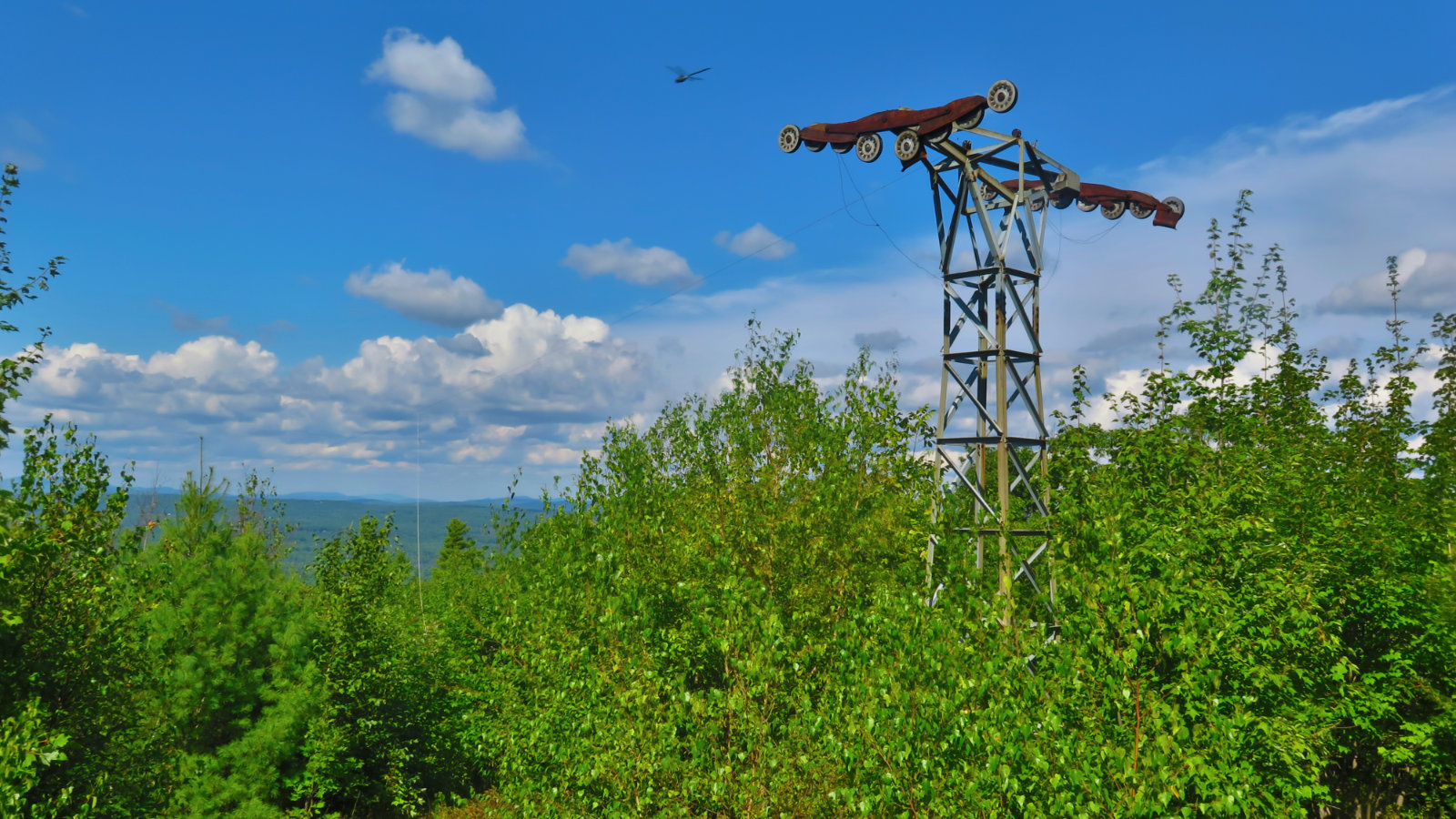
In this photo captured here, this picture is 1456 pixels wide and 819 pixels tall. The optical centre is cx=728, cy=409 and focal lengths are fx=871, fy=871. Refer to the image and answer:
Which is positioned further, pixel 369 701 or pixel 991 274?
pixel 369 701

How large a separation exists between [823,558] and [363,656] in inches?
735

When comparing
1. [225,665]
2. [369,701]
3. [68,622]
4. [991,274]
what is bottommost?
[369,701]

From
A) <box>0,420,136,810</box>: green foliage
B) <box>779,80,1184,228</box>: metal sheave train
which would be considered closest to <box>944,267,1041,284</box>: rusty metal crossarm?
<box>779,80,1184,228</box>: metal sheave train

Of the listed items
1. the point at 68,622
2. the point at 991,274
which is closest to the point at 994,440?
the point at 991,274

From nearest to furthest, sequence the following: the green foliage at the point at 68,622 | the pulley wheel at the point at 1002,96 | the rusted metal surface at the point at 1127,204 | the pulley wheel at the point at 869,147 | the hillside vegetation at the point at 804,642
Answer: the hillside vegetation at the point at 804,642
the green foliage at the point at 68,622
the pulley wheel at the point at 1002,96
the pulley wheel at the point at 869,147
the rusted metal surface at the point at 1127,204

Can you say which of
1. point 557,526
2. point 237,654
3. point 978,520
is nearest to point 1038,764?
point 978,520

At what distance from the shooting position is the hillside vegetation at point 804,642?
1122 cm

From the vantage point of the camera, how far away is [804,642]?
1590 centimetres

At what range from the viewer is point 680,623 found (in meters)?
18.0

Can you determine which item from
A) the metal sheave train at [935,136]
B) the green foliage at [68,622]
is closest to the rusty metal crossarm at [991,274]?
the metal sheave train at [935,136]

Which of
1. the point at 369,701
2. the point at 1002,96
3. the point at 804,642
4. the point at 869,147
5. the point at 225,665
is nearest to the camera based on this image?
the point at 804,642

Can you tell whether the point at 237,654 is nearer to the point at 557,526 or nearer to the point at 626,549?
the point at 557,526

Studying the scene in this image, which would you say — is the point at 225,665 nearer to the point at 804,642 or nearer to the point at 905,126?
the point at 804,642

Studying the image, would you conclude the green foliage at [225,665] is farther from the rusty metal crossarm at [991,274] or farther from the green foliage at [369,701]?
the rusty metal crossarm at [991,274]
